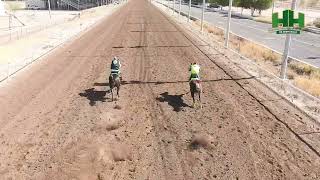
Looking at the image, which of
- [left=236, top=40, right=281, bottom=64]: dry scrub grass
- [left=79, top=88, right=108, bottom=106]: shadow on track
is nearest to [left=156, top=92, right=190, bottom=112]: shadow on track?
[left=79, top=88, right=108, bottom=106]: shadow on track

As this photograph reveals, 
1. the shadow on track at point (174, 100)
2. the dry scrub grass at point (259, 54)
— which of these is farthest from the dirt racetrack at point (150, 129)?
the dry scrub grass at point (259, 54)

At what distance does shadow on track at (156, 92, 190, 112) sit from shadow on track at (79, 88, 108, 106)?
2796 mm

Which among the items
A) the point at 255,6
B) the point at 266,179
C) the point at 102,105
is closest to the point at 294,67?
the point at 102,105

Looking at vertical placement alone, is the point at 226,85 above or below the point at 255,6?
below

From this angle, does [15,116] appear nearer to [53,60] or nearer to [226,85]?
[226,85]

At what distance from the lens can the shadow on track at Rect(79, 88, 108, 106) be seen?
1805cm

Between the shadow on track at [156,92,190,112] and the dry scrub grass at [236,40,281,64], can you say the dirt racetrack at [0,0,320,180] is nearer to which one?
the shadow on track at [156,92,190,112]

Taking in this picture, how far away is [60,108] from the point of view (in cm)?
1702

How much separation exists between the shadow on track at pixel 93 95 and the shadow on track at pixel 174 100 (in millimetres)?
2796

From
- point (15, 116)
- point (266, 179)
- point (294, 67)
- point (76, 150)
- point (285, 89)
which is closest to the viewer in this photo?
point (266, 179)

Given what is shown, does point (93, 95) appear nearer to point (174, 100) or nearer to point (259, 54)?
point (174, 100)

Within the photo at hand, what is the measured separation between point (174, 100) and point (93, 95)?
422 centimetres

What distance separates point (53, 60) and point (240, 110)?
1725 cm

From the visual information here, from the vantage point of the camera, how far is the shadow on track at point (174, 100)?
55.7 feet
